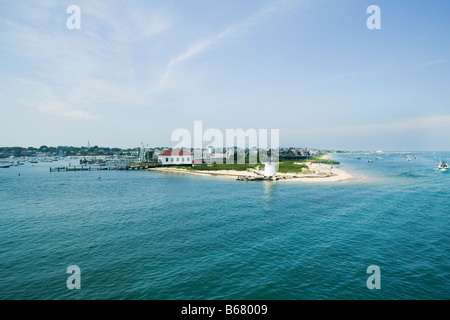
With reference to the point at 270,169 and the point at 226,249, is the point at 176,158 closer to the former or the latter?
the point at 270,169

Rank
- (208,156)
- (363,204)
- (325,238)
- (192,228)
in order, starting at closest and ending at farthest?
(325,238), (192,228), (363,204), (208,156)

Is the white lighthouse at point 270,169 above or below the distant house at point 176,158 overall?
below
